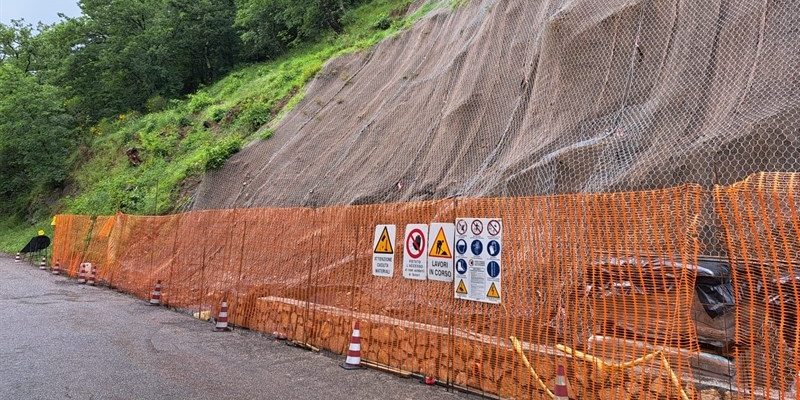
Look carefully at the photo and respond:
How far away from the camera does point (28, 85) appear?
103ft

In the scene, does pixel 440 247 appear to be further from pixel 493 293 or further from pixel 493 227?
pixel 493 293

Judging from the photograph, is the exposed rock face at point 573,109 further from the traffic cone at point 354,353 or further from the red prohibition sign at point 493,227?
the traffic cone at point 354,353

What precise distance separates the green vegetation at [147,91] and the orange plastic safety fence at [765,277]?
17.6 metres

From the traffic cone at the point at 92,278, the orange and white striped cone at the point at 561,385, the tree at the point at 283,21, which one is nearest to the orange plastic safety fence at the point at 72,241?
the traffic cone at the point at 92,278

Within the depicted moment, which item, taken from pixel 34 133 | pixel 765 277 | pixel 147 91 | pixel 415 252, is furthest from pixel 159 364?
pixel 147 91

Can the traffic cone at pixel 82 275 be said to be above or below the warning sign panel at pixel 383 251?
below

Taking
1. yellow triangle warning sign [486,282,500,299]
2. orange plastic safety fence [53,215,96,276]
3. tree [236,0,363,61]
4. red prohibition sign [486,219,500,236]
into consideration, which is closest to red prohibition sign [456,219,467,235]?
red prohibition sign [486,219,500,236]

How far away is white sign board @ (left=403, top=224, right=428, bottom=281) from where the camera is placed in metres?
6.68

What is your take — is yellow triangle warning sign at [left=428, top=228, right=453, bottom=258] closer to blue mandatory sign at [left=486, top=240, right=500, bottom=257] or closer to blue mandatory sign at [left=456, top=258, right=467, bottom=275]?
blue mandatory sign at [left=456, top=258, right=467, bottom=275]

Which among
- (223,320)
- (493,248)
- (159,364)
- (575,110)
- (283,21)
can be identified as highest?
(283,21)

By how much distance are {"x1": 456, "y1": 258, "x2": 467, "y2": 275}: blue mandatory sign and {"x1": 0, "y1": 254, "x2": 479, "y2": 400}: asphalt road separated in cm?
137

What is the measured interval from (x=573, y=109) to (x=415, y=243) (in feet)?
14.7

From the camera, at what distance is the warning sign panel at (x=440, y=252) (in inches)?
250

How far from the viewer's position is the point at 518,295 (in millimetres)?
5590
